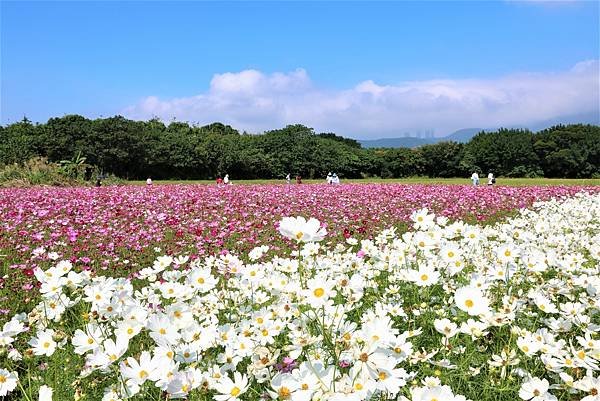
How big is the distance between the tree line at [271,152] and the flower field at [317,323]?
160 ft

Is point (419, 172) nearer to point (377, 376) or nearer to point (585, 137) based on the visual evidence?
point (585, 137)

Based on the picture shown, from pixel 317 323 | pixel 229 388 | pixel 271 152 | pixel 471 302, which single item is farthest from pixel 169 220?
pixel 271 152

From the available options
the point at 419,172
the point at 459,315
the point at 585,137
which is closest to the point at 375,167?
the point at 419,172

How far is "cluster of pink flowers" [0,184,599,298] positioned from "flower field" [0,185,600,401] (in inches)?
5.7

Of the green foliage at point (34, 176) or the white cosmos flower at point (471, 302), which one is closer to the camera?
the white cosmos flower at point (471, 302)

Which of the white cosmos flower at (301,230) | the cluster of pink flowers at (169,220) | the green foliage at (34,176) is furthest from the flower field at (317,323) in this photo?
the green foliage at (34,176)

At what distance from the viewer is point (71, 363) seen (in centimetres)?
305

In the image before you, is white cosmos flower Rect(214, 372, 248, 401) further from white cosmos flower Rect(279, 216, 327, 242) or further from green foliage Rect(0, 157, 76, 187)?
green foliage Rect(0, 157, 76, 187)

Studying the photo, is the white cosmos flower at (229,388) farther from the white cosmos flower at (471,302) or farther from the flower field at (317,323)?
the white cosmos flower at (471,302)

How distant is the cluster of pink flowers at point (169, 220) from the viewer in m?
6.56

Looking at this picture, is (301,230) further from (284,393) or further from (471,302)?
(471,302)

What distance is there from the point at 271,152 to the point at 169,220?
58214mm

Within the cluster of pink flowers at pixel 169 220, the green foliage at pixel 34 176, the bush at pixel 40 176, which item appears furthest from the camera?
the bush at pixel 40 176

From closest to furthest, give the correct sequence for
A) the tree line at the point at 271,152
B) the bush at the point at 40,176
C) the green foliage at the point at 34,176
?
the green foliage at the point at 34,176, the bush at the point at 40,176, the tree line at the point at 271,152
